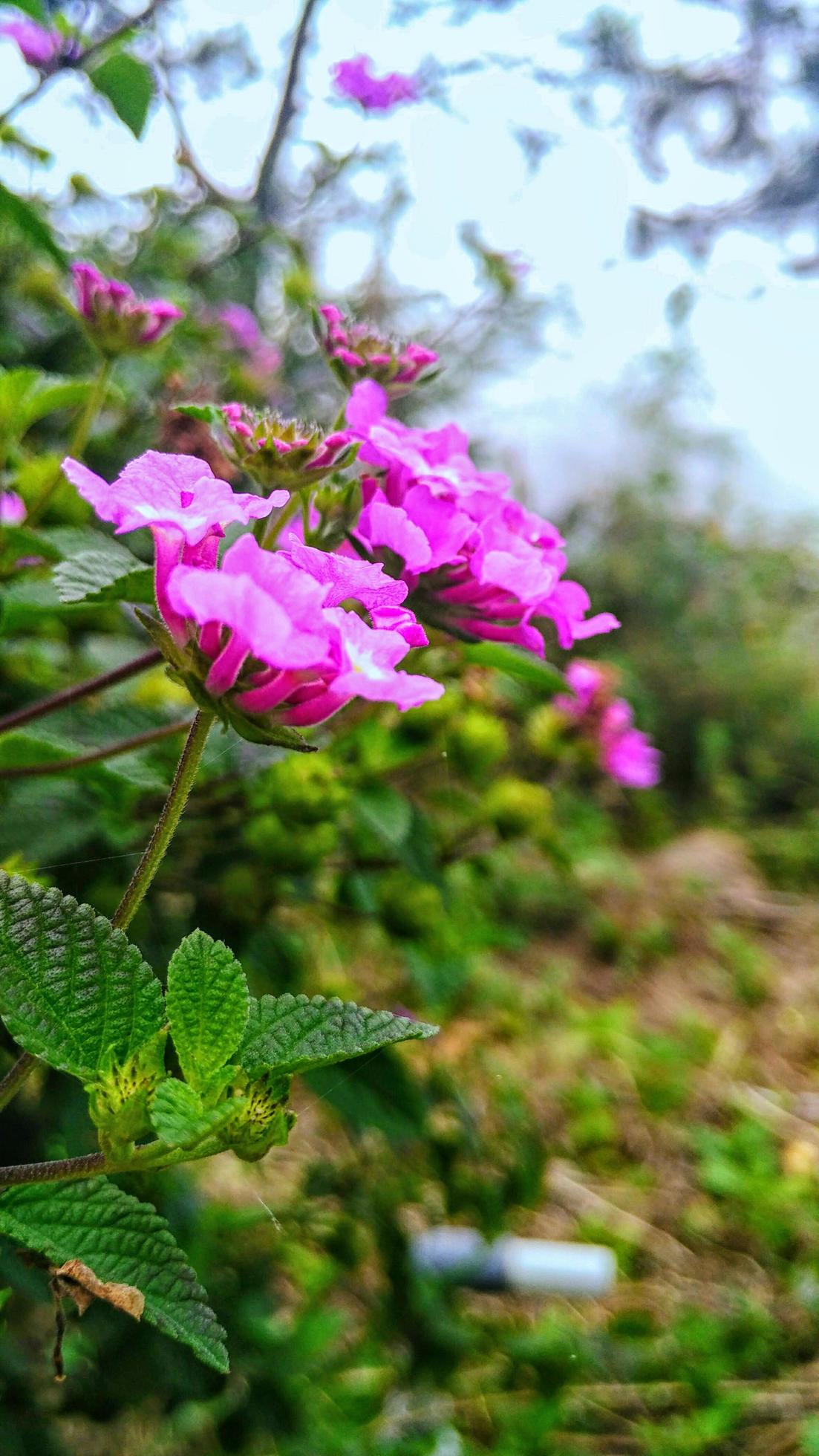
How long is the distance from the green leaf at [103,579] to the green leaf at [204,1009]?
0.34ft

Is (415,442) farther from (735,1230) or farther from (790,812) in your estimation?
(790,812)

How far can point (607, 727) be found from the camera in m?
0.68

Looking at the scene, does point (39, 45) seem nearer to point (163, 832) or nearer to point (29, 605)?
point (29, 605)

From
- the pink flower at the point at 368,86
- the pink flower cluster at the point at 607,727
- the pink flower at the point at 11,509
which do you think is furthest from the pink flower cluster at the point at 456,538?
the pink flower at the point at 368,86

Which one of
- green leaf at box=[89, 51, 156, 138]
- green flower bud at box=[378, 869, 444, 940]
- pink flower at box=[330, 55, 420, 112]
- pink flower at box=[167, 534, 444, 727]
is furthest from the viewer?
pink flower at box=[330, 55, 420, 112]

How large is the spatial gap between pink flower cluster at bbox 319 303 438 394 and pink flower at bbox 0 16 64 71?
1.07 feet

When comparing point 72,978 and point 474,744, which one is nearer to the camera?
point 72,978

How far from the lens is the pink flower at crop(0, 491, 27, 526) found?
1.49ft

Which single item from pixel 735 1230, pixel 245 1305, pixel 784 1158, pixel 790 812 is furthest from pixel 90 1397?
pixel 790 812

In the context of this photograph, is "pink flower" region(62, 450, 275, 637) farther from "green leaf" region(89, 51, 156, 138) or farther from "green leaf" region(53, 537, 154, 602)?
"green leaf" region(89, 51, 156, 138)

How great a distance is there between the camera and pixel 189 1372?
18.6 inches

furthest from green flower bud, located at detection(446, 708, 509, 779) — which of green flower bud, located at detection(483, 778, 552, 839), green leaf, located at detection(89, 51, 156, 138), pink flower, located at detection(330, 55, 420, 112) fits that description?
pink flower, located at detection(330, 55, 420, 112)

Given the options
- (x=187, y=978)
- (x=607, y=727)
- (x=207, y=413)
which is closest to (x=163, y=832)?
(x=187, y=978)

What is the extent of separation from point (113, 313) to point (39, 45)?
26 cm
